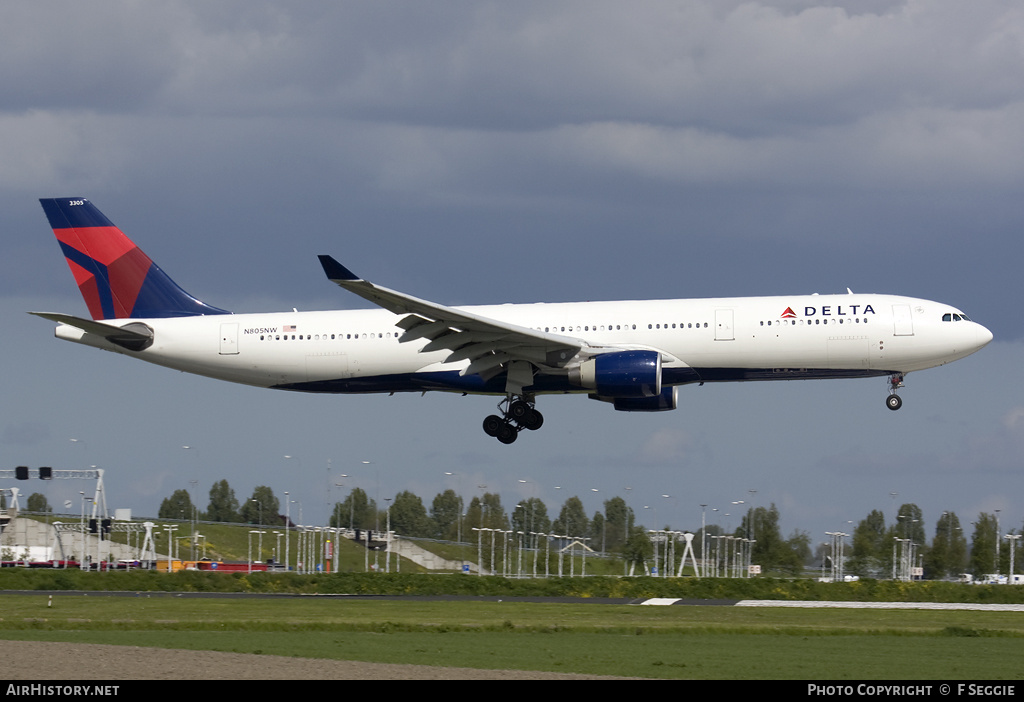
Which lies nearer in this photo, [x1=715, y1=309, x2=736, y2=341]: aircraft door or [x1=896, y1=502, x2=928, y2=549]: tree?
[x1=715, y1=309, x2=736, y2=341]: aircraft door

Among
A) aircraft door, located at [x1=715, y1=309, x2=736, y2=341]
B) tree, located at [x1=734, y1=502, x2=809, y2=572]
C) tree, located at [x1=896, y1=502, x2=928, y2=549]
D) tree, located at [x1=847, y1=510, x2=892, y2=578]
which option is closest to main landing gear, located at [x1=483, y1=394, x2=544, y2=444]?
aircraft door, located at [x1=715, y1=309, x2=736, y2=341]

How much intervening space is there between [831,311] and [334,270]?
16.4 metres

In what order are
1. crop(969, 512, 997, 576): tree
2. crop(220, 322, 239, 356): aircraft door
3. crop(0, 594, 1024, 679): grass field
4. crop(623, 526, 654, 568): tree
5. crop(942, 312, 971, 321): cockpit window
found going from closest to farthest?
crop(0, 594, 1024, 679): grass field
crop(942, 312, 971, 321): cockpit window
crop(220, 322, 239, 356): aircraft door
crop(623, 526, 654, 568): tree
crop(969, 512, 997, 576): tree

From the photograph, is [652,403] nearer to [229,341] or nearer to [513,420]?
[513,420]

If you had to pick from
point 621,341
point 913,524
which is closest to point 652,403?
point 621,341

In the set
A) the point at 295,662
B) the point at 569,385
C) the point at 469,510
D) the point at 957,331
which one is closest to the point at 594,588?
the point at 569,385

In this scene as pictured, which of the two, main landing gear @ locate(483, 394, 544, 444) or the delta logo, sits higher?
the delta logo

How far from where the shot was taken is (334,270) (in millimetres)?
35750

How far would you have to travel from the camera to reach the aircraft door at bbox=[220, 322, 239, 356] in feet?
147

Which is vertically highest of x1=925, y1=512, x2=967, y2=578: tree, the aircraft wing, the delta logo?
the delta logo

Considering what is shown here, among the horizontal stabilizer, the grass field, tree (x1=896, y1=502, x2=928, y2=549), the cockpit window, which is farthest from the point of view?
tree (x1=896, y1=502, x2=928, y2=549)

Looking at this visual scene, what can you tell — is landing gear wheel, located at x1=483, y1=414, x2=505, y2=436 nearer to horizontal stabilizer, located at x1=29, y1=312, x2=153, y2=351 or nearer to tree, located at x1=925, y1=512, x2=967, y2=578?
horizontal stabilizer, located at x1=29, y1=312, x2=153, y2=351

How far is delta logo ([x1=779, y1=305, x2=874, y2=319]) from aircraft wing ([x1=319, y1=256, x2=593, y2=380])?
21.1 feet
